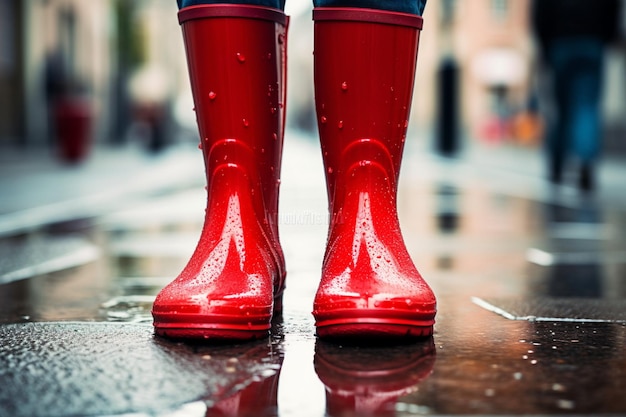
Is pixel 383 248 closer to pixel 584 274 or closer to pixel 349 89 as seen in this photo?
pixel 349 89

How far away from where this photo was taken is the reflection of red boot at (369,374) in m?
1.21

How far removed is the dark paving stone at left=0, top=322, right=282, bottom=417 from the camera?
1210mm

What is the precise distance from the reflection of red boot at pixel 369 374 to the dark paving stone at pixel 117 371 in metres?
0.08

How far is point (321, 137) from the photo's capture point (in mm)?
1795

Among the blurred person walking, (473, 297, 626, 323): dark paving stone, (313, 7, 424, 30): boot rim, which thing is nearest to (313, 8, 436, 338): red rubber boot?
(313, 7, 424, 30): boot rim

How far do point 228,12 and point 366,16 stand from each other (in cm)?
24

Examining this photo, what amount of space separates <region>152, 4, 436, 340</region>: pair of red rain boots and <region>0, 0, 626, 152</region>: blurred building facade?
30.4 ft

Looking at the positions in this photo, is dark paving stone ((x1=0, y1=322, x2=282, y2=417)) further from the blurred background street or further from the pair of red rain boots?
the pair of red rain boots

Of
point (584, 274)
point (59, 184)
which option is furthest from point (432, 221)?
point (59, 184)

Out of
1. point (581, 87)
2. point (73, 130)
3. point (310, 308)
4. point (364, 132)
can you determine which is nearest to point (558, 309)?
point (310, 308)

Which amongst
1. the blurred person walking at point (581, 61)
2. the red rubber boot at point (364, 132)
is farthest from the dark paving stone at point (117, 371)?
the blurred person walking at point (581, 61)

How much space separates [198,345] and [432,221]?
Answer: 319 cm

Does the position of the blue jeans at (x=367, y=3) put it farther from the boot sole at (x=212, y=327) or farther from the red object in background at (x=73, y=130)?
the red object in background at (x=73, y=130)

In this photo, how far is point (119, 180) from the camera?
27.8 feet
